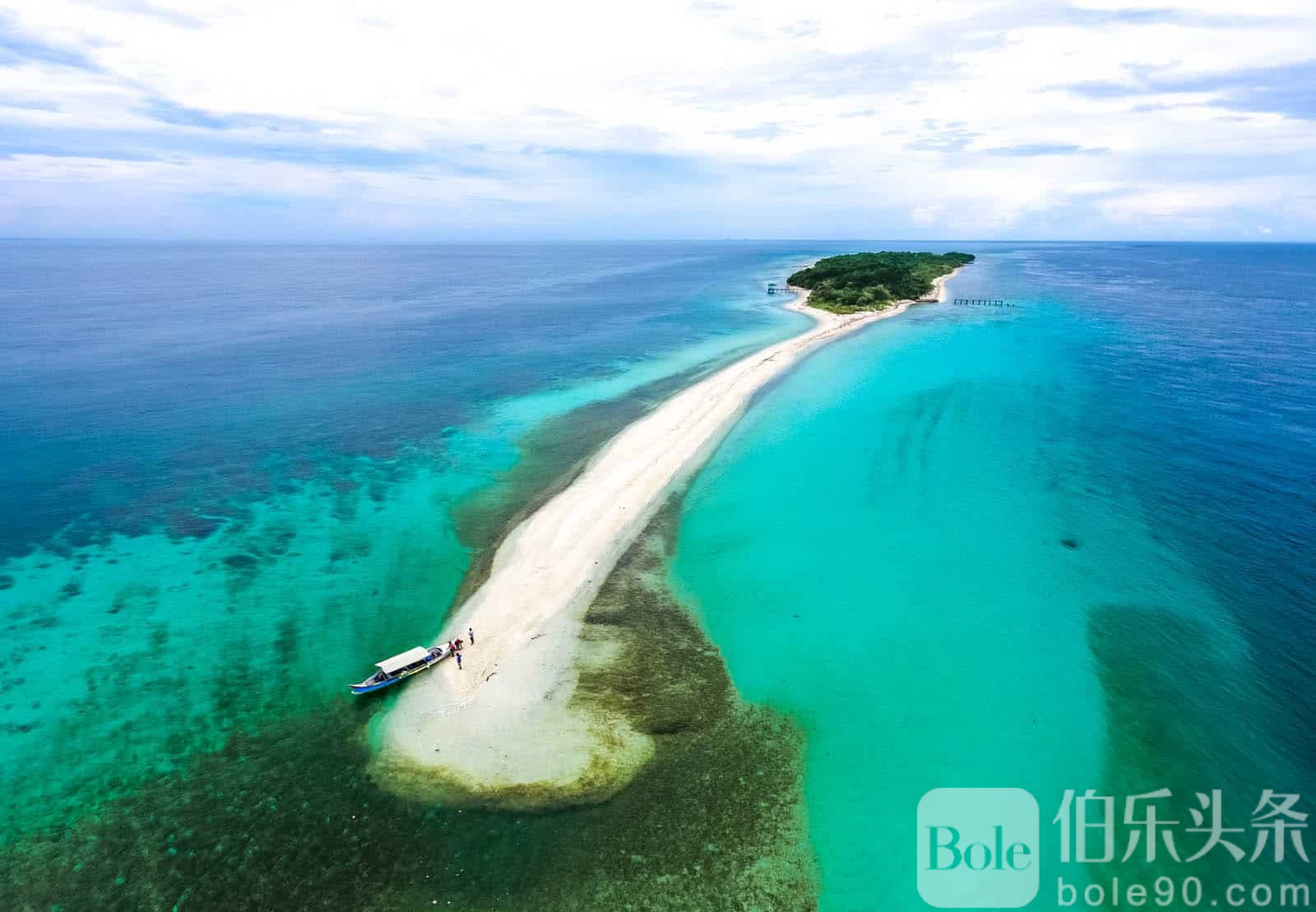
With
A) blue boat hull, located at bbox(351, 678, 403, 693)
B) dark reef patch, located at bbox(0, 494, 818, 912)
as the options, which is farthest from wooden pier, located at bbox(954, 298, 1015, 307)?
blue boat hull, located at bbox(351, 678, 403, 693)

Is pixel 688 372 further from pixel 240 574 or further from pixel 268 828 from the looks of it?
pixel 268 828

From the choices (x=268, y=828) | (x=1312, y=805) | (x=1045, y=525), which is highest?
(x=1045, y=525)

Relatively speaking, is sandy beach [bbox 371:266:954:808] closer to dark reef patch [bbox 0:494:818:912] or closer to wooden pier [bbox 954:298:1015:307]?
dark reef patch [bbox 0:494:818:912]

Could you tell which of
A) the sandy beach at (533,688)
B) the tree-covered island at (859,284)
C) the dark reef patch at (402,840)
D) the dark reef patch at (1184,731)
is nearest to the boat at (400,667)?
the sandy beach at (533,688)

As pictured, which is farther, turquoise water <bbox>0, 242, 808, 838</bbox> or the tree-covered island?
the tree-covered island

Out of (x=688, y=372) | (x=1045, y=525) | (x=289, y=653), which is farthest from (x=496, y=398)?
(x=1045, y=525)

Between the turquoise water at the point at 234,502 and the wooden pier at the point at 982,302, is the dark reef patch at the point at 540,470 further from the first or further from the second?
the wooden pier at the point at 982,302
